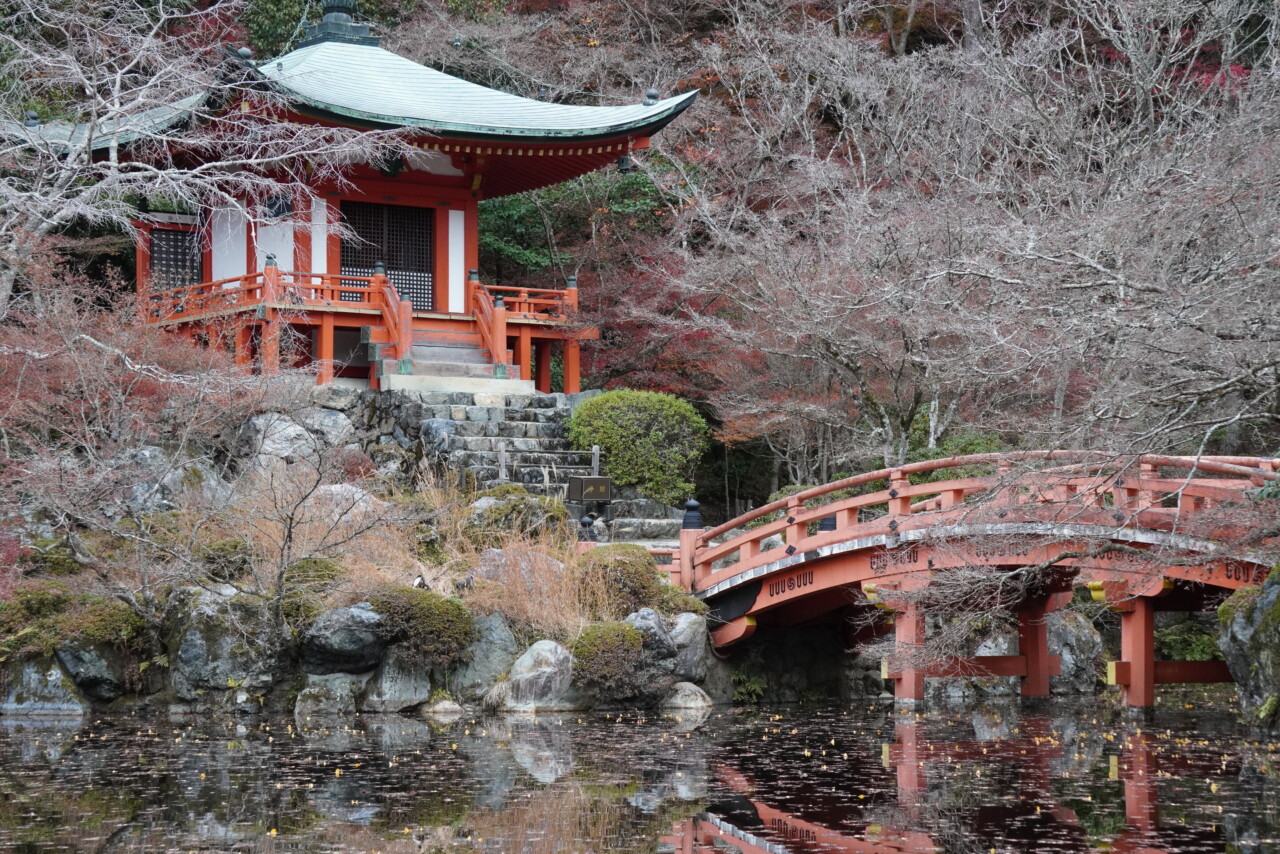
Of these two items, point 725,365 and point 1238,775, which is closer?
point 1238,775

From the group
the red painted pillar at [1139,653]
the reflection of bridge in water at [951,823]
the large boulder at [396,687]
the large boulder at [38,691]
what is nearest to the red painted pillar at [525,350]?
the large boulder at [396,687]

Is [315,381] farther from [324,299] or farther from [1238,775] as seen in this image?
[1238,775]

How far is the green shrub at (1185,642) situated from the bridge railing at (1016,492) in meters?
2.47

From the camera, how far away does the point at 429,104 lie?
66.5 ft

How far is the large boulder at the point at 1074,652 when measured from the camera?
1593cm

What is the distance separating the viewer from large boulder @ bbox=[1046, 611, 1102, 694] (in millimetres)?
15930

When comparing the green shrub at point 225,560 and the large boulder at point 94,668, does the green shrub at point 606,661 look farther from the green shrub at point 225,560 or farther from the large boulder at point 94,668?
the large boulder at point 94,668

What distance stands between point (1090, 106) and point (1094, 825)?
12436 millimetres

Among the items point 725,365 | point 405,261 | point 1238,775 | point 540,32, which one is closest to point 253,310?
point 405,261

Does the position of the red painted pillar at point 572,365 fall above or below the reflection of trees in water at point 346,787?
above

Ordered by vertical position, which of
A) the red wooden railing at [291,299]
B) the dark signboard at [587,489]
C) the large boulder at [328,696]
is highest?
the red wooden railing at [291,299]

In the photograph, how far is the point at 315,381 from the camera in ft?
59.6

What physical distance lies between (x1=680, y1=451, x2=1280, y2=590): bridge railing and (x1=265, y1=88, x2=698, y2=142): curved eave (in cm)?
669

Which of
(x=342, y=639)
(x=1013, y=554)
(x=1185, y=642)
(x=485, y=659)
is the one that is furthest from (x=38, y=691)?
(x=1185, y=642)
